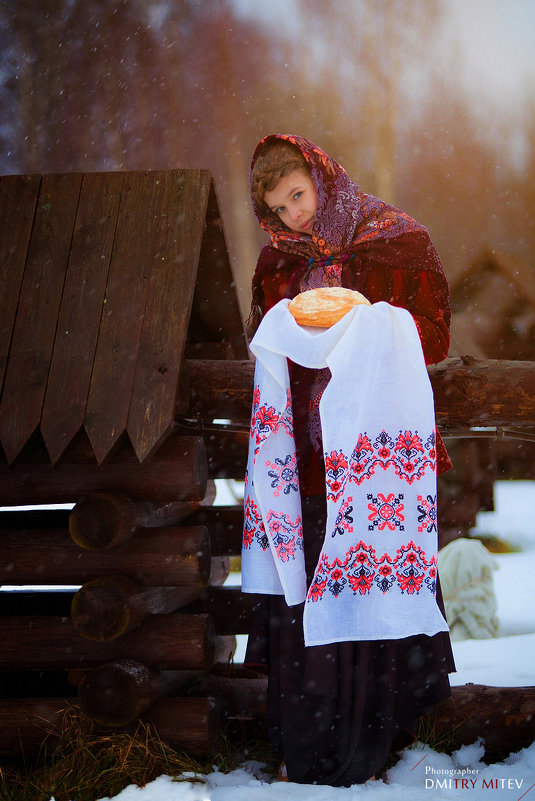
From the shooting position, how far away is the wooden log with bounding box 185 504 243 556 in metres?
3.39

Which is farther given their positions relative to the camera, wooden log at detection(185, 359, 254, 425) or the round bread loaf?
wooden log at detection(185, 359, 254, 425)

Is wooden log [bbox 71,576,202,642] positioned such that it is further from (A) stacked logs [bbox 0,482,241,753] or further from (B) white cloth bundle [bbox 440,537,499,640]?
(B) white cloth bundle [bbox 440,537,499,640]

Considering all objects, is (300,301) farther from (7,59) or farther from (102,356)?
(7,59)

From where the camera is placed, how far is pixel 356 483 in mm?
2100

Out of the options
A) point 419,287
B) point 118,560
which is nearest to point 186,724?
point 118,560

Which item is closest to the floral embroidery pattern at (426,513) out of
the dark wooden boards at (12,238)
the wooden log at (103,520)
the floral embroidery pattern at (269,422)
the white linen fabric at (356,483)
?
the white linen fabric at (356,483)

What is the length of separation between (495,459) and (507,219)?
9.79 ft

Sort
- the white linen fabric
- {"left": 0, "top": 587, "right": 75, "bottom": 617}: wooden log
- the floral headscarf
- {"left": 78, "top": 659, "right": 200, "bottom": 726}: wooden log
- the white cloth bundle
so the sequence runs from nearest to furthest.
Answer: the white linen fabric < {"left": 78, "top": 659, "right": 200, "bottom": 726}: wooden log < the floral headscarf < {"left": 0, "top": 587, "right": 75, "bottom": 617}: wooden log < the white cloth bundle

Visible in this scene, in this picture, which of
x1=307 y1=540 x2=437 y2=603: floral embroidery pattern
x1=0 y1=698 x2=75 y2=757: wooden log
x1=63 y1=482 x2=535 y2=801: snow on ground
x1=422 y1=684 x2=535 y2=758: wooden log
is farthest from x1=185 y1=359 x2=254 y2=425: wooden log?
x1=422 y1=684 x2=535 y2=758: wooden log

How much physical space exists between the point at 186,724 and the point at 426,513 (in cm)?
134

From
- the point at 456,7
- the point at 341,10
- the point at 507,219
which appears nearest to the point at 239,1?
the point at 341,10

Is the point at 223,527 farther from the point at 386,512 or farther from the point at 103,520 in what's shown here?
the point at 386,512

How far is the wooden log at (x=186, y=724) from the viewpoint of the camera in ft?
8.29

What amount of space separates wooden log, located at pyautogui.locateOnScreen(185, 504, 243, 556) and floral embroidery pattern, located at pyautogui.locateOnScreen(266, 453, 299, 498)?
3.80 feet
